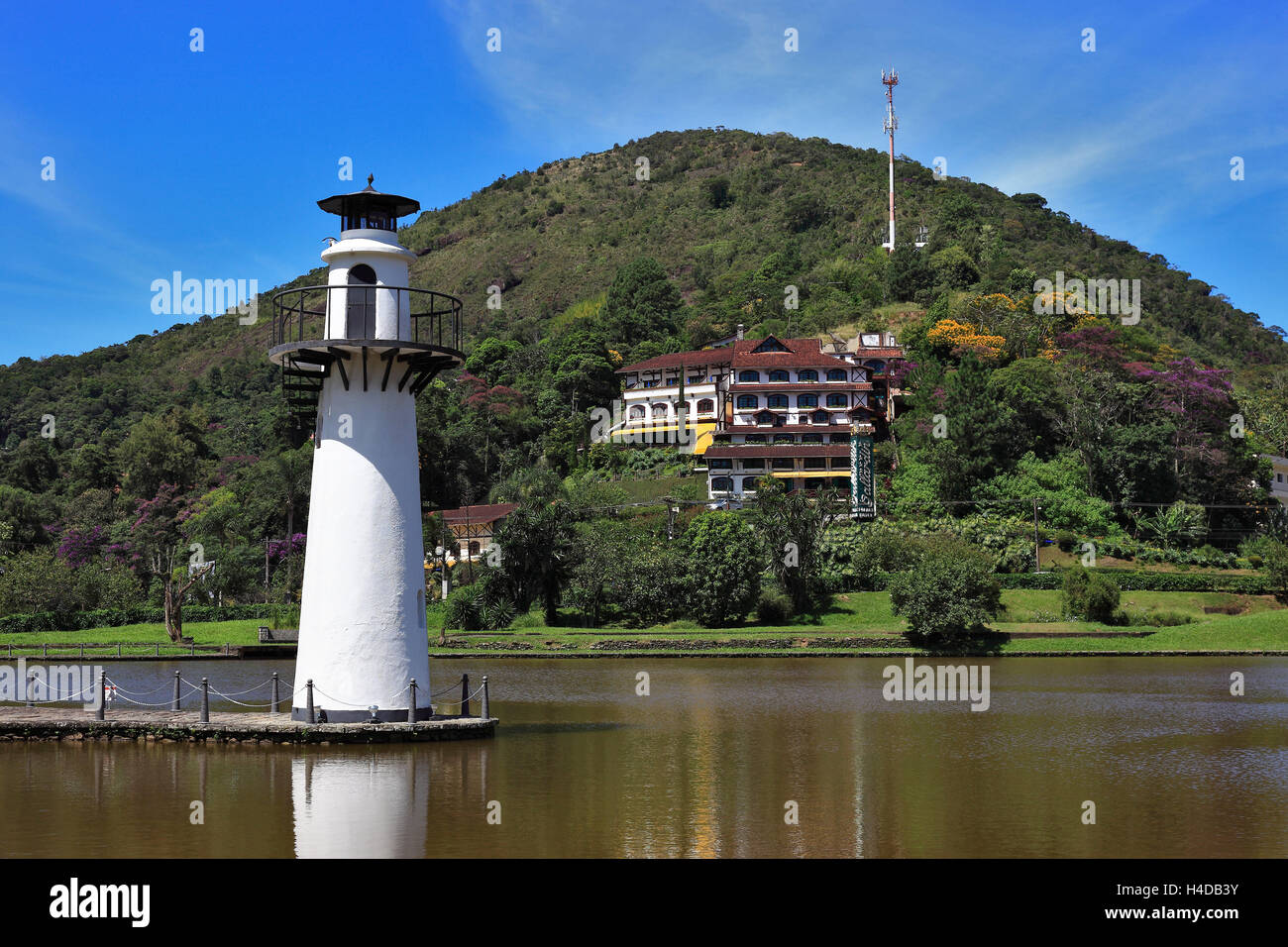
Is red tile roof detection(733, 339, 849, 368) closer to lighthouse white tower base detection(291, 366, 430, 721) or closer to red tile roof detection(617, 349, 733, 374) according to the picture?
red tile roof detection(617, 349, 733, 374)

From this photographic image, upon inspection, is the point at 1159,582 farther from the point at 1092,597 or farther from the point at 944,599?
the point at 944,599

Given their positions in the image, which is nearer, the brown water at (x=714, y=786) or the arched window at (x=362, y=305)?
the brown water at (x=714, y=786)

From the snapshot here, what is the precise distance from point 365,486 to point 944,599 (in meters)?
34.6

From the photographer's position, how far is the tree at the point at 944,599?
54.4 m

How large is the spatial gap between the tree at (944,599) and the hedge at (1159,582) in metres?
10.0

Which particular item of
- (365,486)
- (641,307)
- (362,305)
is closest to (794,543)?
(365,486)

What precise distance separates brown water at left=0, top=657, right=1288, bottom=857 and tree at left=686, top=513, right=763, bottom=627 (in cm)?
2465

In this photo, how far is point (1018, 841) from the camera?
746 inches

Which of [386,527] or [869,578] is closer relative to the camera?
[386,527]

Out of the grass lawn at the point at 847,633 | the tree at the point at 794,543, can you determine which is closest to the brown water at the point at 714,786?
the grass lawn at the point at 847,633

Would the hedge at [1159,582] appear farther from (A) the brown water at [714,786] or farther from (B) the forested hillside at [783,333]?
(A) the brown water at [714,786]
